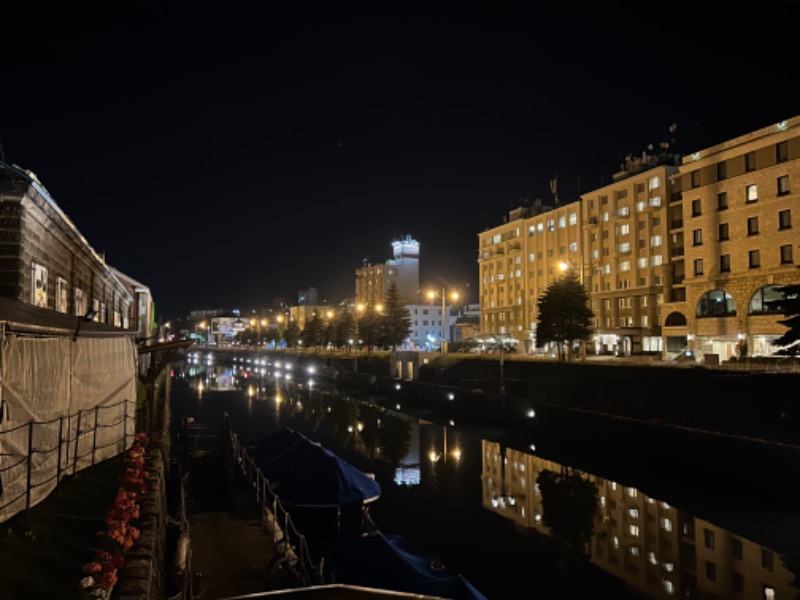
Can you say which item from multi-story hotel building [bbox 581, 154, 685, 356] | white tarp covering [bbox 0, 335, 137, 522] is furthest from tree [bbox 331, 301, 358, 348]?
white tarp covering [bbox 0, 335, 137, 522]

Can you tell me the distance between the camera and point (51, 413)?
950cm

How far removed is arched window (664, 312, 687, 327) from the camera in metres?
57.0

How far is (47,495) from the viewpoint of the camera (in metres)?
9.27

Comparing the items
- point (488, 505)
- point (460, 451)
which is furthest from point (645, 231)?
point (488, 505)

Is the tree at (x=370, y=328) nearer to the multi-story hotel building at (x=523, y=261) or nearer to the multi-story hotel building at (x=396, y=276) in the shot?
the multi-story hotel building at (x=523, y=261)

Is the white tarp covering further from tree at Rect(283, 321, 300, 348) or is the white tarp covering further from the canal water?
tree at Rect(283, 321, 300, 348)

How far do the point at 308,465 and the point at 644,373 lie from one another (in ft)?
78.1

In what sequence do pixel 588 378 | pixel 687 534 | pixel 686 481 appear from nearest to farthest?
pixel 687 534
pixel 686 481
pixel 588 378

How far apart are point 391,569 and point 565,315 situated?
1692 inches

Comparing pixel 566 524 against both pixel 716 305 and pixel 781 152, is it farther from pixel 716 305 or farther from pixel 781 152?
pixel 781 152

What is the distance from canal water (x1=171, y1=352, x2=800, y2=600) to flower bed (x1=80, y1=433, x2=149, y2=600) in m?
8.31

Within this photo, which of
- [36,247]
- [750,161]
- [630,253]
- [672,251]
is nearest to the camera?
[36,247]

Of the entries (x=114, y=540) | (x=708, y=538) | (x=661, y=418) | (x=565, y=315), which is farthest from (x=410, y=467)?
(x=565, y=315)

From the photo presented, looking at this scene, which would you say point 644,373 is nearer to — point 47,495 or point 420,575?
point 420,575
